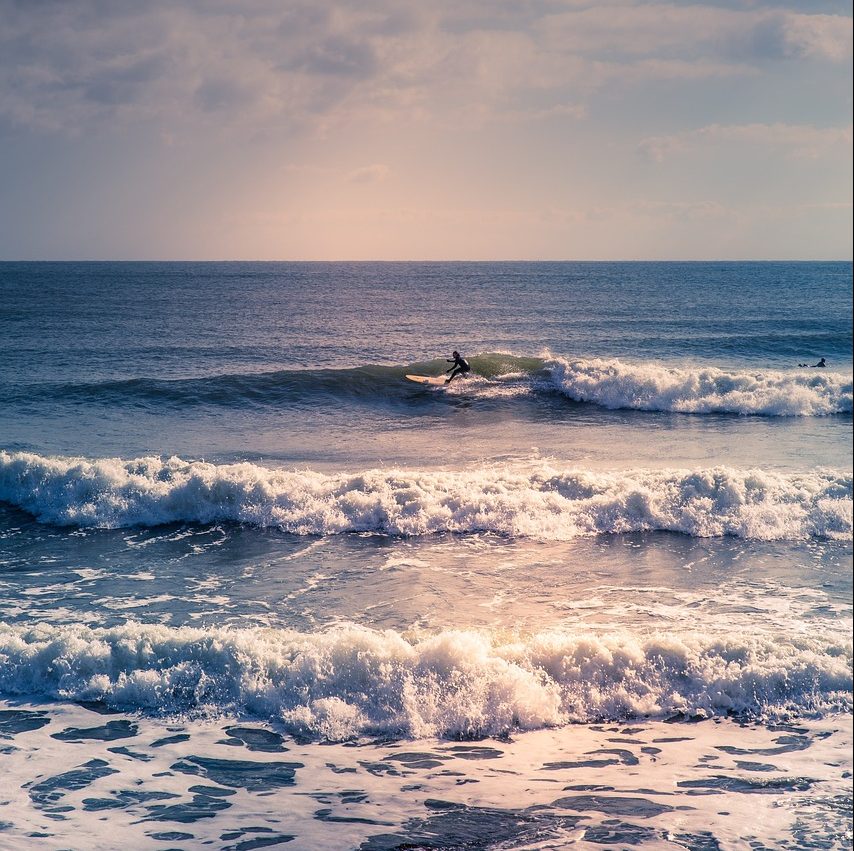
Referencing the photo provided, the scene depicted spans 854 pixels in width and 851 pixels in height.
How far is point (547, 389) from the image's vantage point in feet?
86.9

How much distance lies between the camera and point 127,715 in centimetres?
837

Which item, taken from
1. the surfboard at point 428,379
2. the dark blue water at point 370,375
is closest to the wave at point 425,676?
the dark blue water at point 370,375

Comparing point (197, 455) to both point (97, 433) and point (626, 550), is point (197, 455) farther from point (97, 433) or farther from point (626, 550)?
point (626, 550)

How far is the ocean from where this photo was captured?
677cm

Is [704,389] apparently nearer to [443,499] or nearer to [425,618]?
[443,499]

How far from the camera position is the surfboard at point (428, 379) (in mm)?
27000

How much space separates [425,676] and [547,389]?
1874 centimetres

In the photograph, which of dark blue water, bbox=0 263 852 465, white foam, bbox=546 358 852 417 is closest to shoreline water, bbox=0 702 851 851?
dark blue water, bbox=0 263 852 465

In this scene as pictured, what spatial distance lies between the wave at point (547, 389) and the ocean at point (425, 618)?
0.18m

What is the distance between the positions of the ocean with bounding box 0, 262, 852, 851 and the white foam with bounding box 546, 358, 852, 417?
0.16 metres

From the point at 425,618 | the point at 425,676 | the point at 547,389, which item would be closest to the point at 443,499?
the point at 425,618

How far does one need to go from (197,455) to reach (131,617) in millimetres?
7961

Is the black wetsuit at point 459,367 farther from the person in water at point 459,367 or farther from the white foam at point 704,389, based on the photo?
the white foam at point 704,389

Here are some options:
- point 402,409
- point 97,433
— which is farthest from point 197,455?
point 402,409
